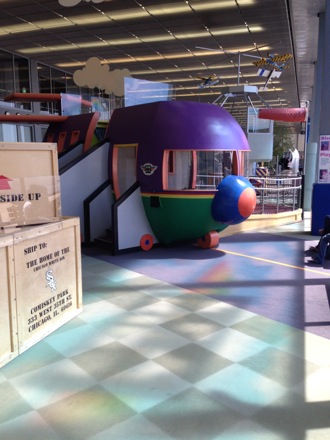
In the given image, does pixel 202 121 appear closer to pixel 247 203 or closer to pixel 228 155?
pixel 228 155

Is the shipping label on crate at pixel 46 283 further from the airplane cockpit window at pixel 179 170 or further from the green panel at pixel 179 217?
the airplane cockpit window at pixel 179 170

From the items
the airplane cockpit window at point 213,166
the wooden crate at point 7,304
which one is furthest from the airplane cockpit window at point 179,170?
the wooden crate at point 7,304

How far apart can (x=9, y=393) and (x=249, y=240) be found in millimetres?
6406

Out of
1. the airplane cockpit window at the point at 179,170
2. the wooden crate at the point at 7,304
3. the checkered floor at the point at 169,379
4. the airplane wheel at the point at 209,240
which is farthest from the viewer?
the airplane wheel at the point at 209,240

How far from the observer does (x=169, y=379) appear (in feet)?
11.2

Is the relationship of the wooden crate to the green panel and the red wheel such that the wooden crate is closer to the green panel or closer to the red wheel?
the green panel

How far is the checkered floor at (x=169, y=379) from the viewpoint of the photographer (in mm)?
2826

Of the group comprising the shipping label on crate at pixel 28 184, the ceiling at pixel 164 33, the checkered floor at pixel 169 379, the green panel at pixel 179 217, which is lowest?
the checkered floor at pixel 169 379

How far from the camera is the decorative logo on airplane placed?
7552 millimetres

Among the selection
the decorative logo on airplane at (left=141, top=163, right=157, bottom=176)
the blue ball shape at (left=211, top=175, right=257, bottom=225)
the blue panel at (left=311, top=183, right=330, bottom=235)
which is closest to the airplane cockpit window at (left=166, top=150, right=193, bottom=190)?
the decorative logo on airplane at (left=141, top=163, right=157, bottom=176)

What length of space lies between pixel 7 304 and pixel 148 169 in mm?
4415

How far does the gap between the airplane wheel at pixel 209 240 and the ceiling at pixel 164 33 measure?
7.05m

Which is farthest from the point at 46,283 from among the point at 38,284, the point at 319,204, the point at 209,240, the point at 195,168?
the point at 319,204

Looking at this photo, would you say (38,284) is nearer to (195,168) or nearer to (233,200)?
(233,200)
